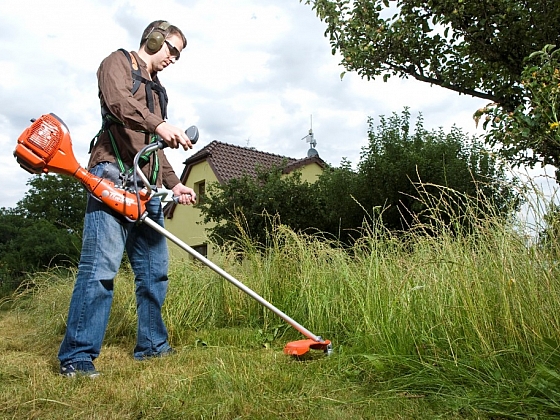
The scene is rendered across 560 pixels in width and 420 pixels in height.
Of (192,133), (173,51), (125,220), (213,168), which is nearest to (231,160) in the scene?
(213,168)

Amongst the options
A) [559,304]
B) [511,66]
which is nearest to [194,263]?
[559,304]

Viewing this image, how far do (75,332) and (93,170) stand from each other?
0.88 meters

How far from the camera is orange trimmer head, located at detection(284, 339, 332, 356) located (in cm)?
291

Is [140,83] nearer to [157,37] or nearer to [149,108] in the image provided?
[149,108]

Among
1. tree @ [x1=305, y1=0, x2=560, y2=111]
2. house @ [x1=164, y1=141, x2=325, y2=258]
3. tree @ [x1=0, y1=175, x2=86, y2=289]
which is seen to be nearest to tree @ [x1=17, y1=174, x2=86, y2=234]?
house @ [x1=164, y1=141, x2=325, y2=258]

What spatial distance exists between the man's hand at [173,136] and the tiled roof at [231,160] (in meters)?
16.8

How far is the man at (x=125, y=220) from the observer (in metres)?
2.78

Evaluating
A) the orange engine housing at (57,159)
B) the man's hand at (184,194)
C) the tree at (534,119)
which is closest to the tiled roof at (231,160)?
the tree at (534,119)

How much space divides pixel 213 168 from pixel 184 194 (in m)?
17.0

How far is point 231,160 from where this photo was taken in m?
21.3

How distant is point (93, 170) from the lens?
3006 millimetres

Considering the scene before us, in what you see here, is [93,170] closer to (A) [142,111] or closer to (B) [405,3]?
(A) [142,111]

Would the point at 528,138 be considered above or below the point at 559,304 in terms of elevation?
above

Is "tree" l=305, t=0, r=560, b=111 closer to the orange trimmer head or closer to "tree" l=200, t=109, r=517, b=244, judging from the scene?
"tree" l=200, t=109, r=517, b=244
